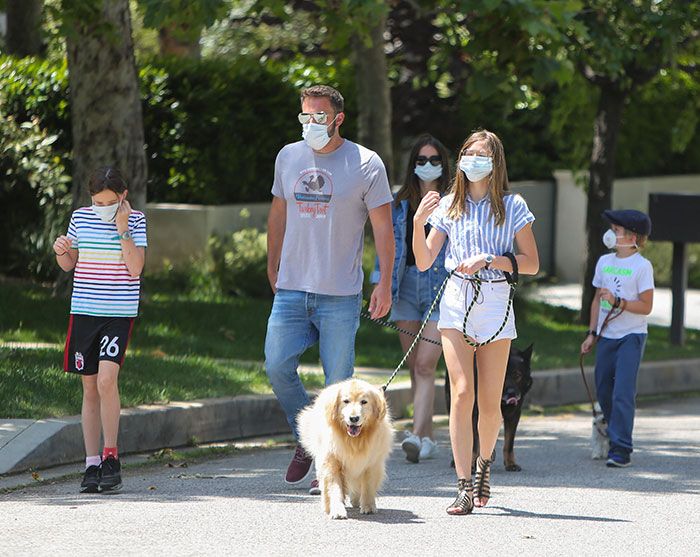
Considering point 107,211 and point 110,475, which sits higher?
point 107,211

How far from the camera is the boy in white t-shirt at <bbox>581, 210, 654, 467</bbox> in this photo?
344 inches

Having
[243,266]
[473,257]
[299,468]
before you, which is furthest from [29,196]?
[473,257]

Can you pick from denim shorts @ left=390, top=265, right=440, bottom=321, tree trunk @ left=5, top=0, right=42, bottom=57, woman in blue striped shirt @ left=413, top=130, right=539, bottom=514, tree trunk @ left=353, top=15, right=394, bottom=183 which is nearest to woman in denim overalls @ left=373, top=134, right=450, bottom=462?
denim shorts @ left=390, top=265, right=440, bottom=321

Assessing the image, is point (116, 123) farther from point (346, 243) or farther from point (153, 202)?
point (346, 243)

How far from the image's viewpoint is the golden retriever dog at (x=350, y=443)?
21.6 ft

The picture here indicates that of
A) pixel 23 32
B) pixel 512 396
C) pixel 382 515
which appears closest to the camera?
pixel 382 515

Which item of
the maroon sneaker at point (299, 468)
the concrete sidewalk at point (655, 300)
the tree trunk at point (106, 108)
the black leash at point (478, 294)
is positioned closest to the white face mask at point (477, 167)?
the black leash at point (478, 294)

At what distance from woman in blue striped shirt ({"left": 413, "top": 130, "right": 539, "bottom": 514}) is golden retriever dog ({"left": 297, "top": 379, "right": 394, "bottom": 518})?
1.27 ft

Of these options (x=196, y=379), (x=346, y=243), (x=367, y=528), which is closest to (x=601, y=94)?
(x=196, y=379)

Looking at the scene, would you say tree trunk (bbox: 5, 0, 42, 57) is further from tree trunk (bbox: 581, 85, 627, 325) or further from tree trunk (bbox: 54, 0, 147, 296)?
tree trunk (bbox: 581, 85, 627, 325)

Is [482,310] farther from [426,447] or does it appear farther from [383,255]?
[426,447]

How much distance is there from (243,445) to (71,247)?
253cm

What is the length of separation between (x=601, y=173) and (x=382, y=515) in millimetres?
9133

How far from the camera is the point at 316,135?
23.2 ft
